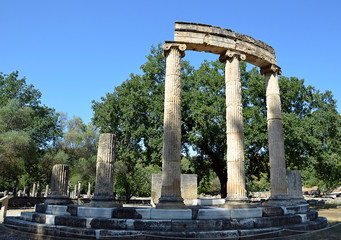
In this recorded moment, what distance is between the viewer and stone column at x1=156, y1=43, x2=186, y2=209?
10.1 m

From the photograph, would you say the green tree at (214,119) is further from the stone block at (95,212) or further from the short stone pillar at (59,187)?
the stone block at (95,212)

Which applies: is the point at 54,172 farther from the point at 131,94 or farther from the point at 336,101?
the point at 336,101

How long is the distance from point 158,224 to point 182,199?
7.02ft

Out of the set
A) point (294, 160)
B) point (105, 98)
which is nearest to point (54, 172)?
point (105, 98)

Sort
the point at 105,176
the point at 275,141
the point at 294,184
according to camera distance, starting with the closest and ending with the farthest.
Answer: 1. the point at 105,176
2. the point at 275,141
3. the point at 294,184

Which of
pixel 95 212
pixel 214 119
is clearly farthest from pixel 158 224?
pixel 214 119

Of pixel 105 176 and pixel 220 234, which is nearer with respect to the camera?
pixel 220 234

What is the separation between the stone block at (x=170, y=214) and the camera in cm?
902

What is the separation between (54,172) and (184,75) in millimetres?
15820

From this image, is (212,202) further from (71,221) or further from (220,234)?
(71,221)

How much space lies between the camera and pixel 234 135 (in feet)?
39.1

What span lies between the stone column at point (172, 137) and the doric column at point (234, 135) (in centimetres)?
251

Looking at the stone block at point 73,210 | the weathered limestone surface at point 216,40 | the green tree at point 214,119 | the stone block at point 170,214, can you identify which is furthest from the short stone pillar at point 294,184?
the stone block at point 73,210

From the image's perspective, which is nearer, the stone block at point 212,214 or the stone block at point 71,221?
the stone block at point 71,221
